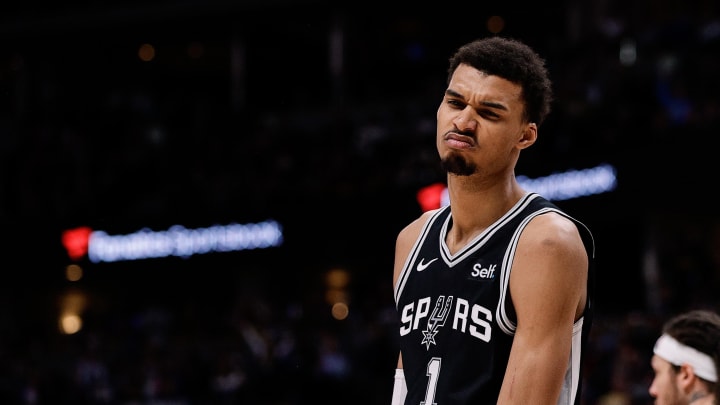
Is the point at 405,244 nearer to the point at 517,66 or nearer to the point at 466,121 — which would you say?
the point at 466,121

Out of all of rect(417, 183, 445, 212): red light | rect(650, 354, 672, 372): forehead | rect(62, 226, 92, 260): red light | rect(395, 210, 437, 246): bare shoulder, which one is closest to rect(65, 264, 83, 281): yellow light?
rect(62, 226, 92, 260): red light

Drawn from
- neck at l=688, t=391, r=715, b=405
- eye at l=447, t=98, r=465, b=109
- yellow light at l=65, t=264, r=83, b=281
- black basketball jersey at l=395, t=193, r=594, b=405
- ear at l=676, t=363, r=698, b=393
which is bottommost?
yellow light at l=65, t=264, r=83, b=281

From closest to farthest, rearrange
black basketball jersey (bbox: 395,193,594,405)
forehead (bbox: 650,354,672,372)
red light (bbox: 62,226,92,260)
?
black basketball jersey (bbox: 395,193,594,405) → forehead (bbox: 650,354,672,372) → red light (bbox: 62,226,92,260)

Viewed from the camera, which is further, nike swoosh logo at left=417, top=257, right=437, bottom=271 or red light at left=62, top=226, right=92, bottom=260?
red light at left=62, top=226, right=92, bottom=260

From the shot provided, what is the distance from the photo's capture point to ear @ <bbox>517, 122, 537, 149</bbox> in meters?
3.14

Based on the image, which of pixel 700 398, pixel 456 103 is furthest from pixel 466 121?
pixel 700 398

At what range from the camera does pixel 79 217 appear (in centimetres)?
1933

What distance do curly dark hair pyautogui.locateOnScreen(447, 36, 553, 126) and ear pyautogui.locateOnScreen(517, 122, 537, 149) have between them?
0.05 ft

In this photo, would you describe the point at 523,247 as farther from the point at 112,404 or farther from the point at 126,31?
the point at 126,31

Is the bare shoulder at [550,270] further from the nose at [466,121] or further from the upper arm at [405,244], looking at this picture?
the upper arm at [405,244]

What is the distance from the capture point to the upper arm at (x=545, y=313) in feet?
9.41

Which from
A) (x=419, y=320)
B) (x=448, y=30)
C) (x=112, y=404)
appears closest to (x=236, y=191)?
(x=112, y=404)

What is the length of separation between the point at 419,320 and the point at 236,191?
1512 cm

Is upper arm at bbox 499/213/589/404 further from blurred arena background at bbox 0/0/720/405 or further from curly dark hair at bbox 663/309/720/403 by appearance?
blurred arena background at bbox 0/0/720/405
